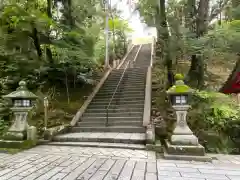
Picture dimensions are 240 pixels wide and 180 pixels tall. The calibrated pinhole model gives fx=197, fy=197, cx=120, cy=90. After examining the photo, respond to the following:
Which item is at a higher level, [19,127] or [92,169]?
[19,127]

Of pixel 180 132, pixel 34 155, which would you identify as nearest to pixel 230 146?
pixel 180 132

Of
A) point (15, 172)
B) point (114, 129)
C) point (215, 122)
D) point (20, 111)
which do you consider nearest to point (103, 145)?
point (114, 129)

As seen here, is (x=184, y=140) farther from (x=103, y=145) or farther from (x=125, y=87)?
(x=125, y=87)

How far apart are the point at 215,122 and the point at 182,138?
2.23 m

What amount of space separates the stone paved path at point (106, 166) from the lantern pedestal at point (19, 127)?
69 cm

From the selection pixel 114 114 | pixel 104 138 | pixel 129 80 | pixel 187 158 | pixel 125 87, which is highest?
pixel 129 80

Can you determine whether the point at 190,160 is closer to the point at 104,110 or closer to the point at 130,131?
the point at 130,131

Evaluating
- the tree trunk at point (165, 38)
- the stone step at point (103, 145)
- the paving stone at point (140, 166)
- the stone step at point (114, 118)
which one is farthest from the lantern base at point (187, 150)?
the tree trunk at point (165, 38)

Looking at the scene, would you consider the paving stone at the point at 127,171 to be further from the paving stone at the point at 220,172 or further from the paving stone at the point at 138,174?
the paving stone at the point at 220,172

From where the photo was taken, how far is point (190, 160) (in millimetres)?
4766

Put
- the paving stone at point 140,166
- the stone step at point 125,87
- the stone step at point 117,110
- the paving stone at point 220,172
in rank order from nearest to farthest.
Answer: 1. the paving stone at point 220,172
2. the paving stone at point 140,166
3. the stone step at point 117,110
4. the stone step at point 125,87

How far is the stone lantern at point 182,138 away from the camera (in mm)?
4941

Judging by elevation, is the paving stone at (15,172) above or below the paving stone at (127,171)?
above

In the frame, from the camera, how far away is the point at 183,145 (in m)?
5.10
